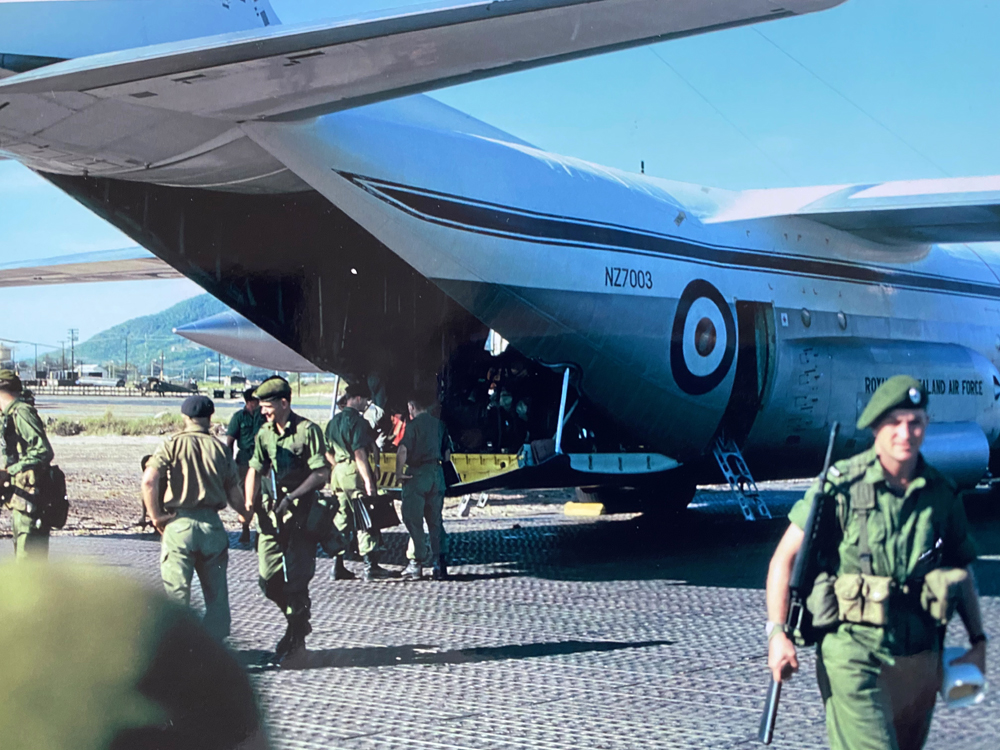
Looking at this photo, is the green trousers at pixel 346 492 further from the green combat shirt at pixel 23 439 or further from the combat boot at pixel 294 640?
the combat boot at pixel 294 640

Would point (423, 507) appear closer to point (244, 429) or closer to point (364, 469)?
point (364, 469)

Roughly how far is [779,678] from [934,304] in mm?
→ 9472

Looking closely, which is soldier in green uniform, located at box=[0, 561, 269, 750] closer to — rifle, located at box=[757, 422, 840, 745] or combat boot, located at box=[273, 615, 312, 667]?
combat boot, located at box=[273, 615, 312, 667]

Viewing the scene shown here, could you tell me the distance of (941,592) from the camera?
3215 millimetres

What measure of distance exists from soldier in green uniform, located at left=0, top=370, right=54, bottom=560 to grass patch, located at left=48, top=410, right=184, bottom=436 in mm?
2745

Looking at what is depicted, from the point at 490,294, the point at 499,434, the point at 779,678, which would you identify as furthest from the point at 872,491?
the point at 499,434

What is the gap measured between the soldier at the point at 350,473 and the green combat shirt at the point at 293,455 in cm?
204

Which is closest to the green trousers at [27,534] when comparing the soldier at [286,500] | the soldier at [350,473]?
the soldier at [286,500]

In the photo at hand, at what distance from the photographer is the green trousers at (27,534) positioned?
7570 mm

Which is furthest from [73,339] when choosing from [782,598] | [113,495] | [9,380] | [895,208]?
[113,495]

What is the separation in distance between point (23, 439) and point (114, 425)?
465 centimetres

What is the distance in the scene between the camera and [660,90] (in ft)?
20.4

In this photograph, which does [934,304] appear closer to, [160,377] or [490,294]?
[490,294]

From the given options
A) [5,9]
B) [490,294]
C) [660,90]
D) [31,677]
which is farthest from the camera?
[490,294]
